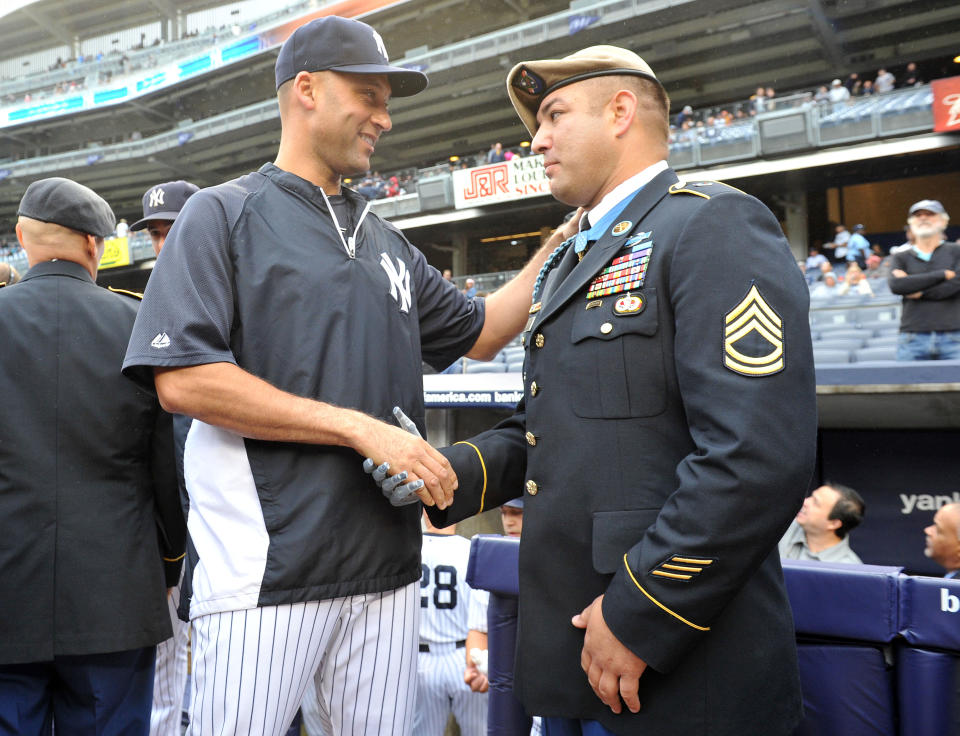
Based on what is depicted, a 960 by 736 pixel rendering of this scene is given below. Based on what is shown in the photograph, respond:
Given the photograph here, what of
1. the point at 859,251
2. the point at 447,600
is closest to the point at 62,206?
the point at 447,600

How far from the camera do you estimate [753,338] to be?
49.9 inches

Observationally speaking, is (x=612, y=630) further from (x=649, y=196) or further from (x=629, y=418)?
(x=649, y=196)

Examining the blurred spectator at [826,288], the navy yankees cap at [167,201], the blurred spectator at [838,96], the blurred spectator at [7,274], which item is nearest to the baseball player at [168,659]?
the navy yankees cap at [167,201]

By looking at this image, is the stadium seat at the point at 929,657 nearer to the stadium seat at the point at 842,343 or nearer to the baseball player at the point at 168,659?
the baseball player at the point at 168,659

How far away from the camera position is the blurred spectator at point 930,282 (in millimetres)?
5836

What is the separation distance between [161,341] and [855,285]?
1151 cm

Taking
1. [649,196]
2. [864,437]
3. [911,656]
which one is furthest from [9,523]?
[864,437]

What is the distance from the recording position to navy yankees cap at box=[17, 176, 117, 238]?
7.32 feet

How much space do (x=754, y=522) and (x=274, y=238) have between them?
1.07m

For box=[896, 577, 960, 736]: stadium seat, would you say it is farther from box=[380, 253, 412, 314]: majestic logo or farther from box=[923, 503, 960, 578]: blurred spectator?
box=[923, 503, 960, 578]: blurred spectator

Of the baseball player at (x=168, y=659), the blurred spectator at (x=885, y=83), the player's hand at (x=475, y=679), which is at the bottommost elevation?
the player's hand at (x=475, y=679)

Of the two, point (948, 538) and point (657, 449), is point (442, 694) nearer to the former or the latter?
point (948, 538)

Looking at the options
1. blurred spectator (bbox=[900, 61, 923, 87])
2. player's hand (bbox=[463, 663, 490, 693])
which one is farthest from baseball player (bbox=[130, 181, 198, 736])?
blurred spectator (bbox=[900, 61, 923, 87])

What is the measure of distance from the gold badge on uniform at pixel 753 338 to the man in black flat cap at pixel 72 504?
5.19 ft
